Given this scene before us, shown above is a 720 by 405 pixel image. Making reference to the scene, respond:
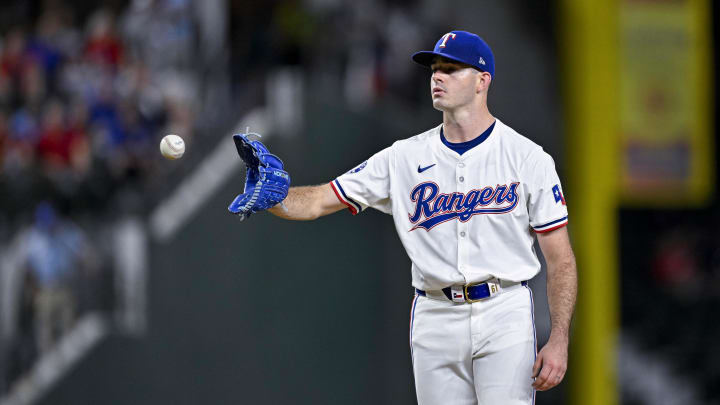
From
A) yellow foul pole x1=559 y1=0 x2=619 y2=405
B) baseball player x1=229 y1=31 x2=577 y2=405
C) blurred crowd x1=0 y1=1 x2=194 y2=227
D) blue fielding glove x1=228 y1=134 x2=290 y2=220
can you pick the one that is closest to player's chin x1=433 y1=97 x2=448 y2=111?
baseball player x1=229 y1=31 x2=577 y2=405

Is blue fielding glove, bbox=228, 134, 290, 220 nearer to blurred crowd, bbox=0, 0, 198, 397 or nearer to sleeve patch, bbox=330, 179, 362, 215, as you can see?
sleeve patch, bbox=330, 179, 362, 215

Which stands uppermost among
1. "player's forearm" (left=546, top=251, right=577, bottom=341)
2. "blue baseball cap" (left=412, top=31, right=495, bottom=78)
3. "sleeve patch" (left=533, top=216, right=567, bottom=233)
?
"blue baseball cap" (left=412, top=31, right=495, bottom=78)

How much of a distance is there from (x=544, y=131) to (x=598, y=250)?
1.28m

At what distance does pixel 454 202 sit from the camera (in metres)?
4.29

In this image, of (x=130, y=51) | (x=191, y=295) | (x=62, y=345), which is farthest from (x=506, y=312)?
(x=130, y=51)

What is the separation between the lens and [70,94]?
42.1 ft

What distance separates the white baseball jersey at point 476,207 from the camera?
4.22 meters

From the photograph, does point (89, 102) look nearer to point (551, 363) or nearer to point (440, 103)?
point (440, 103)

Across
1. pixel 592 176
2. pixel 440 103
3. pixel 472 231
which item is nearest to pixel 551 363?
pixel 472 231

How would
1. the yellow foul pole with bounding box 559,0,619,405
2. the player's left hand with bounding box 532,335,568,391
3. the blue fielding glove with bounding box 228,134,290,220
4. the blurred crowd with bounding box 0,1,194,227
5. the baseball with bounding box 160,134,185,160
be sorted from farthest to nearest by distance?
the blurred crowd with bounding box 0,1,194,227 → the yellow foul pole with bounding box 559,0,619,405 → the baseball with bounding box 160,134,185,160 → the blue fielding glove with bounding box 228,134,290,220 → the player's left hand with bounding box 532,335,568,391

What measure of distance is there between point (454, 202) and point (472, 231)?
0.14 m

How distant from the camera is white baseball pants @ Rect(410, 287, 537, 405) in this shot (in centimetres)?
417

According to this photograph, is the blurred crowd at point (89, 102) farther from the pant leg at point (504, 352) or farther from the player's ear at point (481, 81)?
the pant leg at point (504, 352)

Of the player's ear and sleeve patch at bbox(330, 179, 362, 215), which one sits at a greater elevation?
the player's ear
